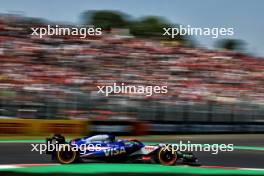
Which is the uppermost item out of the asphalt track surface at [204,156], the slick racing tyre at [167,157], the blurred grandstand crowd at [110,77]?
the blurred grandstand crowd at [110,77]

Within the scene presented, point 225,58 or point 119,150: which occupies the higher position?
point 225,58

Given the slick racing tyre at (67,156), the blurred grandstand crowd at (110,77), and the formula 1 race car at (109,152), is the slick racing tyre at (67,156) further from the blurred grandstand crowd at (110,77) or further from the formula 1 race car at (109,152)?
the blurred grandstand crowd at (110,77)

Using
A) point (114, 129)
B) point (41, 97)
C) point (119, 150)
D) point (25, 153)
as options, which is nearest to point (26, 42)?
point (41, 97)

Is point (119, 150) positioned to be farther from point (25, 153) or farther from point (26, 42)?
point (26, 42)

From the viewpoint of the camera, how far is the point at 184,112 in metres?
17.8

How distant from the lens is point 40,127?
15508 mm

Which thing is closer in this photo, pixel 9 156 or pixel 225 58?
pixel 9 156

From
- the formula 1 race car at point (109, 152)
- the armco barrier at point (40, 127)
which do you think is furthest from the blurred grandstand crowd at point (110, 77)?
the formula 1 race car at point (109, 152)

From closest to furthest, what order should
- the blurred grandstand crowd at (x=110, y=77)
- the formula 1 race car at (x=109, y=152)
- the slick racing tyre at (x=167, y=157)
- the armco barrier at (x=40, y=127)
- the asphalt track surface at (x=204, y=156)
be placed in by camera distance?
the formula 1 race car at (x=109, y=152)
the slick racing tyre at (x=167, y=157)
the asphalt track surface at (x=204, y=156)
the armco barrier at (x=40, y=127)
the blurred grandstand crowd at (x=110, y=77)

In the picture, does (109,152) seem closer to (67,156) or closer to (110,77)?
(67,156)

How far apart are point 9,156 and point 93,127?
5371 millimetres

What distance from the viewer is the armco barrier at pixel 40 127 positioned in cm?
1516

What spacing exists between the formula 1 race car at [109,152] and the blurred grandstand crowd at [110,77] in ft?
Answer: 22.4

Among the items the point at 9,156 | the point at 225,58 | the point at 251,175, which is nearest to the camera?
the point at 251,175
